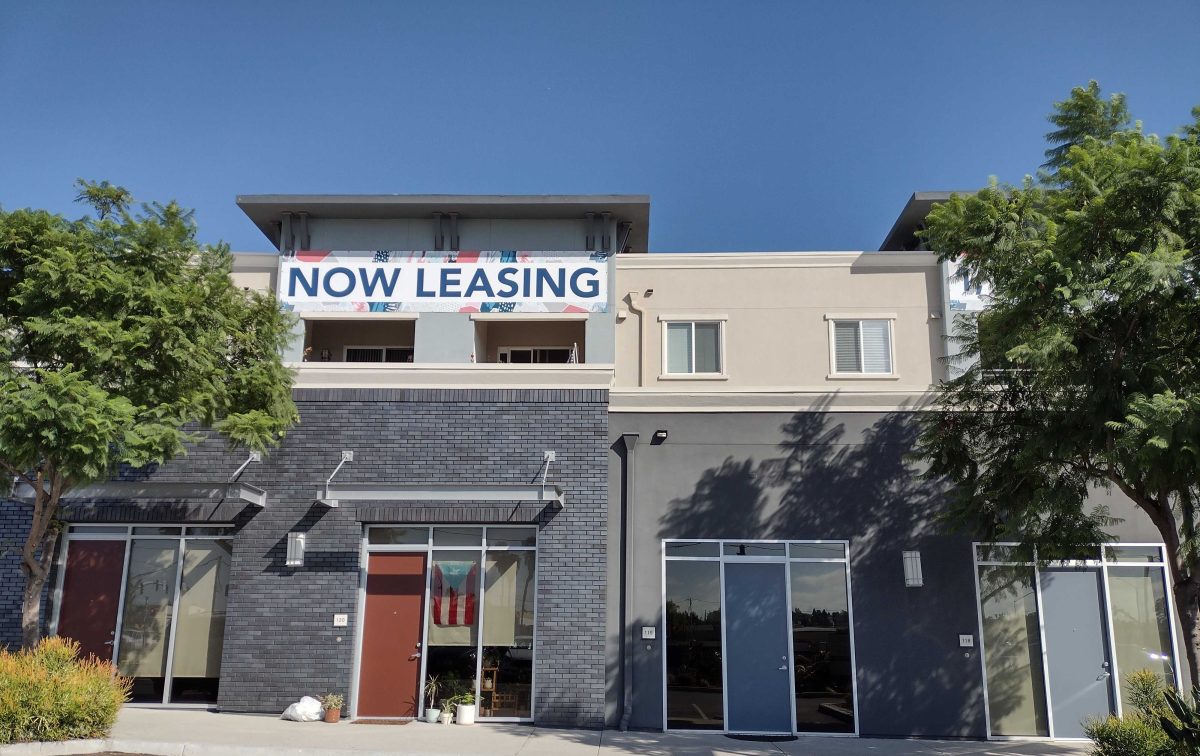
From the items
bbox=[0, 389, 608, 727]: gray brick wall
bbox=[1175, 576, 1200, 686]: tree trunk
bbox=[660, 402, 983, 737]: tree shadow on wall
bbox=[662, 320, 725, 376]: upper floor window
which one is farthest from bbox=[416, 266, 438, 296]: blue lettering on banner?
bbox=[1175, 576, 1200, 686]: tree trunk

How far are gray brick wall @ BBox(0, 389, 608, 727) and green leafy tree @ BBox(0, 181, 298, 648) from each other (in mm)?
2369

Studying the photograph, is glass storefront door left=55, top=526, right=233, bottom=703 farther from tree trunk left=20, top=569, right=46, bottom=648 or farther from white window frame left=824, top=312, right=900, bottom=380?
white window frame left=824, top=312, right=900, bottom=380

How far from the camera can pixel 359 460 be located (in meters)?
14.7

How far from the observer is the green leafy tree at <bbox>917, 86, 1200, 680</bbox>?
9.97 m

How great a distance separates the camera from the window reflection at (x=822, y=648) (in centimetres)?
1395

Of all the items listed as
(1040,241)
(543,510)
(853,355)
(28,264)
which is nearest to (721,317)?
(853,355)

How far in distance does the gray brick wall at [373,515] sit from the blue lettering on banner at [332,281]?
2232mm

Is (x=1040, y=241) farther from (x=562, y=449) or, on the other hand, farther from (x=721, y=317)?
(x=562, y=449)

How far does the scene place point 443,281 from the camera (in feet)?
53.8

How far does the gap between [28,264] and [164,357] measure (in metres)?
2.01

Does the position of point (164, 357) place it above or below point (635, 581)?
above

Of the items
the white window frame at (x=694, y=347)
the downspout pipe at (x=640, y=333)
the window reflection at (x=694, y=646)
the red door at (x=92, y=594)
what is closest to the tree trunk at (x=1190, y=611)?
the window reflection at (x=694, y=646)

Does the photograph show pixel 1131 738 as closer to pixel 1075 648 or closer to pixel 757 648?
pixel 1075 648

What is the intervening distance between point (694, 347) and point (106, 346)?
8.82m
